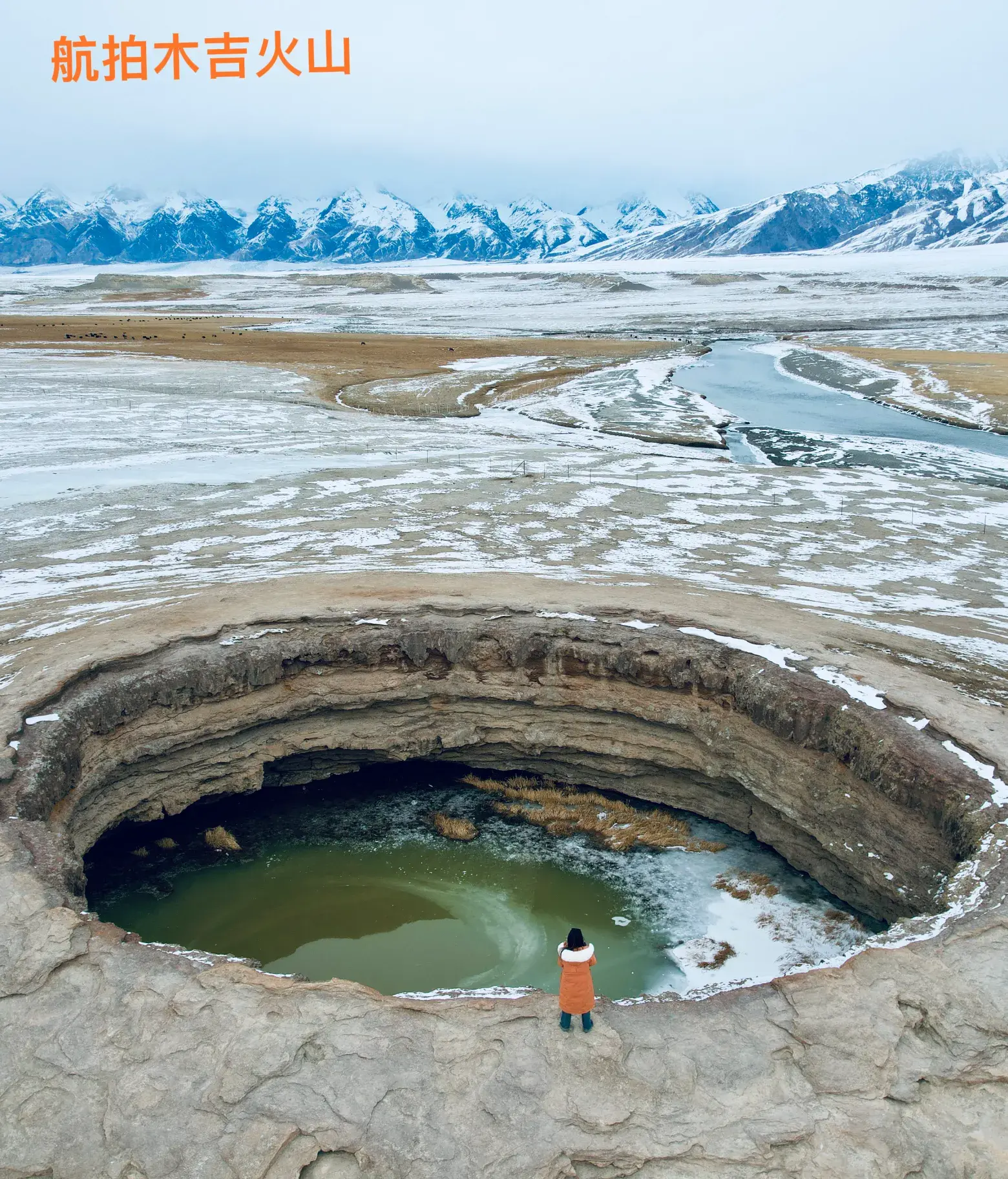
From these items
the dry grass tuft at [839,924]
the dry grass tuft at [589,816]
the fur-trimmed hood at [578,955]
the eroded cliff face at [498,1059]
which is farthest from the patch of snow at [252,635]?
the dry grass tuft at [839,924]

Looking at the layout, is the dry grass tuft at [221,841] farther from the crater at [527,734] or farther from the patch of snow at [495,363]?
the patch of snow at [495,363]

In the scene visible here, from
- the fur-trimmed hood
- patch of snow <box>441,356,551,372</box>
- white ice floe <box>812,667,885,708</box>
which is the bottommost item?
the fur-trimmed hood

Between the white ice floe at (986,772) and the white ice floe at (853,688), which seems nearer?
the white ice floe at (986,772)

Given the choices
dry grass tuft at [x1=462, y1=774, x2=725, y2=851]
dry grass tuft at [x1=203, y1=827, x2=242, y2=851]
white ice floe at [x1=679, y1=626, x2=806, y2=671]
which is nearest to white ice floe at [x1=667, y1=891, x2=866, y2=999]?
dry grass tuft at [x1=462, y1=774, x2=725, y2=851]

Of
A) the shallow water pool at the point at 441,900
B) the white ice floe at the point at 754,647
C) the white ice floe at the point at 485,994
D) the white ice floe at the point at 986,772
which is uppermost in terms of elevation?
the white ice floe at the point at 754,647

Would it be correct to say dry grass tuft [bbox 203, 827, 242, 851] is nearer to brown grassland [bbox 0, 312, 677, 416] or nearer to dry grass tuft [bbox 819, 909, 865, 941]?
dry grass tuft [bbox 819, 909, 865, 941]

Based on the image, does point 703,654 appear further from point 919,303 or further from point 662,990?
point 919,303

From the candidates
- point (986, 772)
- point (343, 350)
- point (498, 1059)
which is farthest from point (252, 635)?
point (343, 350)
